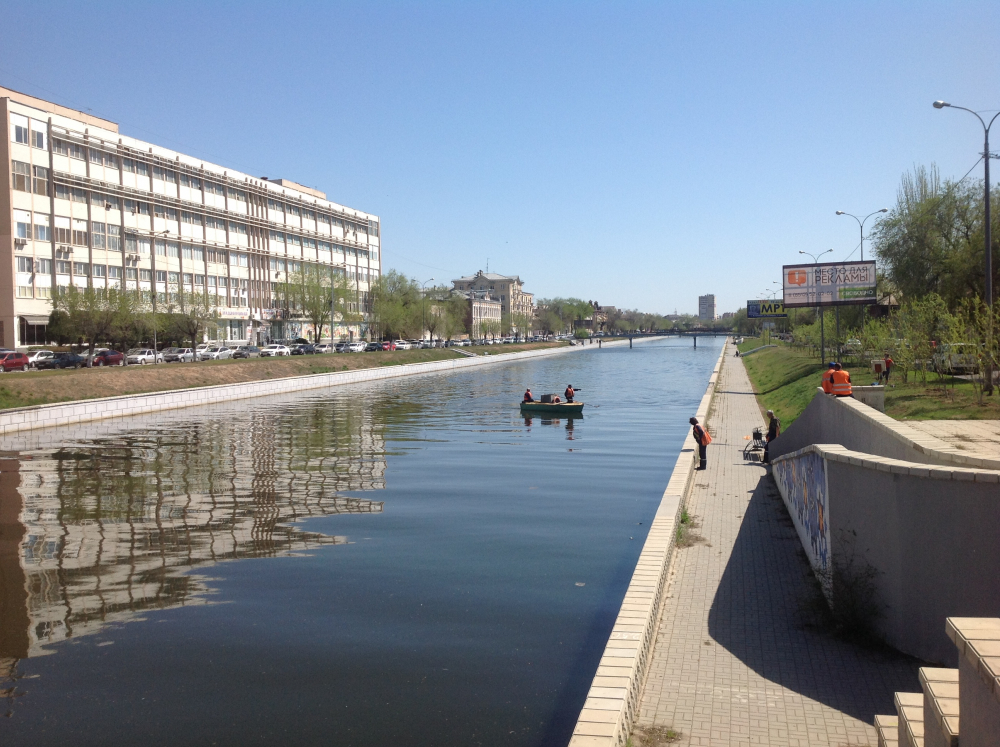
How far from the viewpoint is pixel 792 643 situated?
9023 millimetres

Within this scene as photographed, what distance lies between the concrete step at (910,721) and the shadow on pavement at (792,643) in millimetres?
1730

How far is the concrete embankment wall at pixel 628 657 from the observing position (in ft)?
20.7

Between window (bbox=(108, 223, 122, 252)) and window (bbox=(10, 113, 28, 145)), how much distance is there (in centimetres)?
1083

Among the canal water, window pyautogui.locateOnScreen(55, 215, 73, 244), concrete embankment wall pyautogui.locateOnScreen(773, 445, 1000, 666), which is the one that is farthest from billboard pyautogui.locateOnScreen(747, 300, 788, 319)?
concrete embankment wall pyautogui.locateOnScreen(773, 445, 1000, 666)

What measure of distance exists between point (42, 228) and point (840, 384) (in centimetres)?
6409

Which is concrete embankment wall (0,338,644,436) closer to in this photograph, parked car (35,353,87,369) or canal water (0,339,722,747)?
canal water (0,339,722,747)

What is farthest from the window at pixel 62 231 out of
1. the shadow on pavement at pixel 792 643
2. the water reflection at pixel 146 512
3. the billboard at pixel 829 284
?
the shadow on pavement at pixel 792 643

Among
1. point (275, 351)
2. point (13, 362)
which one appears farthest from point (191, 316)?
point (13, 362)

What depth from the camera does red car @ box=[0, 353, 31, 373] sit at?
47969 millimetres

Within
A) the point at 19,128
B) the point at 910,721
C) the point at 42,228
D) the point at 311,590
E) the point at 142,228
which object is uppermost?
the point at 19,128

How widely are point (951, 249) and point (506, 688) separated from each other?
3523cm

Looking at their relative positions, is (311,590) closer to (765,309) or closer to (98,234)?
(98,234)

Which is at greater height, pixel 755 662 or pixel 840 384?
pixel 840 384

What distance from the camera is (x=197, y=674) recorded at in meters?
9.27
